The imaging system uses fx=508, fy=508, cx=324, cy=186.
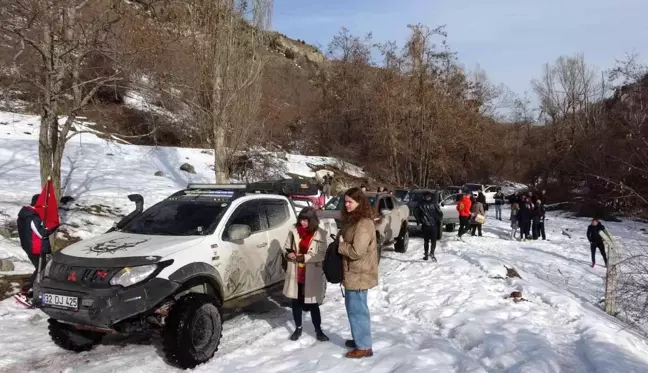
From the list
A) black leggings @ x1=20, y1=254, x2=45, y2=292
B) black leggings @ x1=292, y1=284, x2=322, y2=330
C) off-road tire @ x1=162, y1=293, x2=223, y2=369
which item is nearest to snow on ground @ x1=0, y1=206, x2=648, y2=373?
off-road tire @ x1=162, y1=293, x2=223, y2=369

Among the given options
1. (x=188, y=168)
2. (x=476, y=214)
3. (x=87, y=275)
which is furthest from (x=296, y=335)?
(x=188, y=168)

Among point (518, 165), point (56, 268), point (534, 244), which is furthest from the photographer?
point (518, 165)

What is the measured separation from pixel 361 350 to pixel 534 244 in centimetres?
1389

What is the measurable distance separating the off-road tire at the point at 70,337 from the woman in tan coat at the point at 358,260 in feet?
10.1

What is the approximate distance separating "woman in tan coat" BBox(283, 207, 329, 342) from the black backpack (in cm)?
48

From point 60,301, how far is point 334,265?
9.52 feet

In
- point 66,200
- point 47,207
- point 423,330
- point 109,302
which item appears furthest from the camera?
point 66,200

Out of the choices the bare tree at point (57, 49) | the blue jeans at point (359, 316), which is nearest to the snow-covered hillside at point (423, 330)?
the blue jeans at point (359, 316)

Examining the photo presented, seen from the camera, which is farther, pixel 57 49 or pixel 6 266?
pixel 6 266

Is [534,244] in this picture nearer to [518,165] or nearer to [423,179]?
[423,179]

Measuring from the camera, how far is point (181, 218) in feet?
21.9

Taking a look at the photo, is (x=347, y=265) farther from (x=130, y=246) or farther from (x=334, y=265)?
(x=130, y=246)

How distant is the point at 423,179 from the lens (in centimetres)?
3666

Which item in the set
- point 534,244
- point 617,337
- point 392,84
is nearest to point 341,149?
point 392,84
